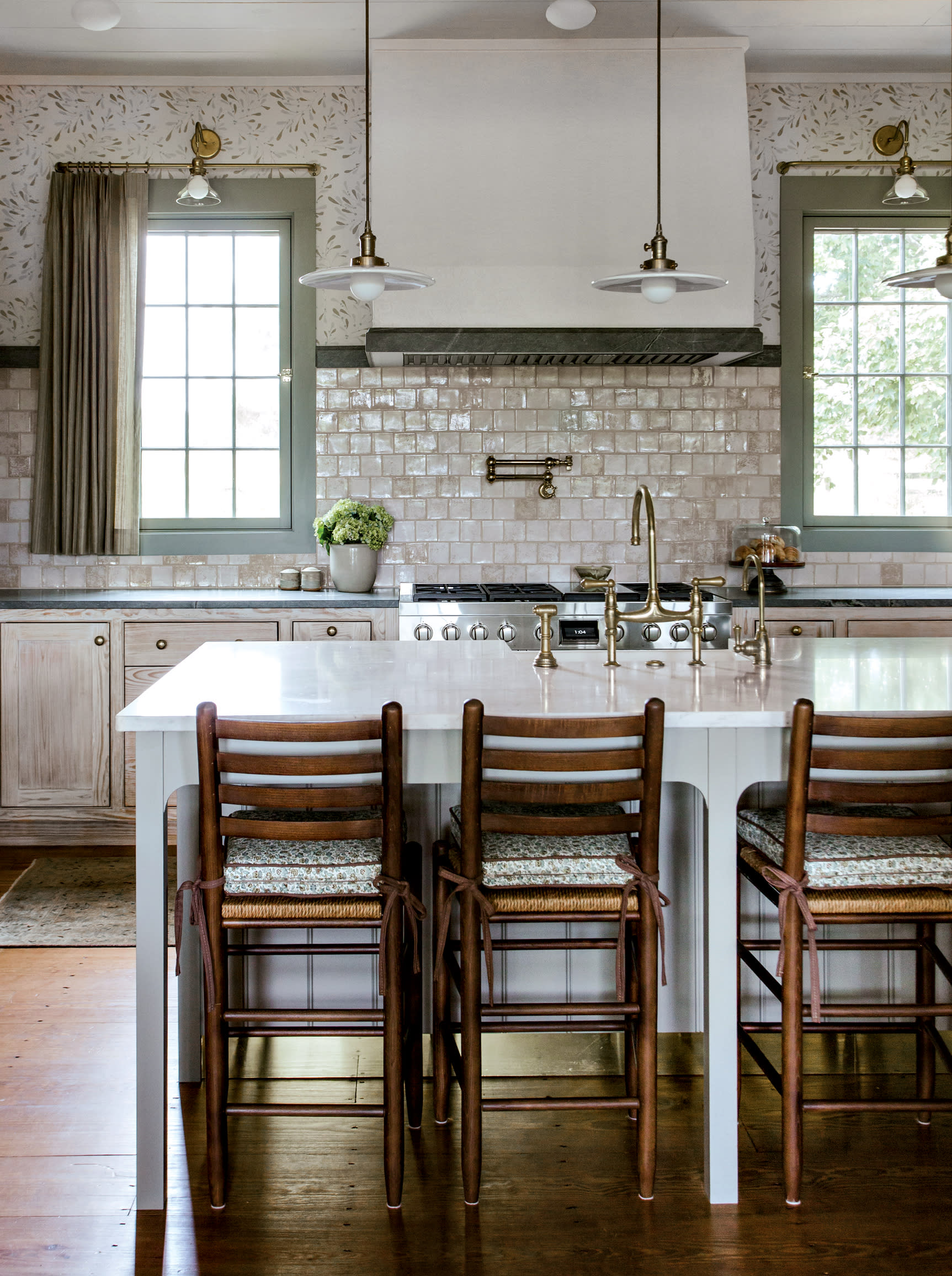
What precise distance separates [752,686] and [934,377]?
3623mm

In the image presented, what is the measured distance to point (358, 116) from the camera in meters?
5.31

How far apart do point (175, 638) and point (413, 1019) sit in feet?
8.74

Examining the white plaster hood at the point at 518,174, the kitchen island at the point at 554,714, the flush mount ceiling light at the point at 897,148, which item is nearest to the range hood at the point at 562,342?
the white plaster hood at the point at 518,174

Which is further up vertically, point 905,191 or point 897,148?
point 897,148

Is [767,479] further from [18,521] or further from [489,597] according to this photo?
[18,521]

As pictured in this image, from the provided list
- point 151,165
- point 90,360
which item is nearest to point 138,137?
point 151,165

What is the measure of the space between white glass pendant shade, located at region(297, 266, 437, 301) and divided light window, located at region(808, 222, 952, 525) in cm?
302

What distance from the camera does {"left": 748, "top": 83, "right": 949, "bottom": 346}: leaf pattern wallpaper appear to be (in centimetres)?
536

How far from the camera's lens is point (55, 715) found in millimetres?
4805

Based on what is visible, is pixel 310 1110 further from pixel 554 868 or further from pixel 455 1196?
pixel 554 868

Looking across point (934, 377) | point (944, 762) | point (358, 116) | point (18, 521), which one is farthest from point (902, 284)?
point (18, 521)

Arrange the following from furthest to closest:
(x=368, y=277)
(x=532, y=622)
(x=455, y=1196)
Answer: (x=532, y=622) → (x=368, y=277) → (x=455, y=1196)

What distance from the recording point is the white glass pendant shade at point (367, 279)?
117 inches

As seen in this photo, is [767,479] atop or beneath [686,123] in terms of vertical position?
beneath
